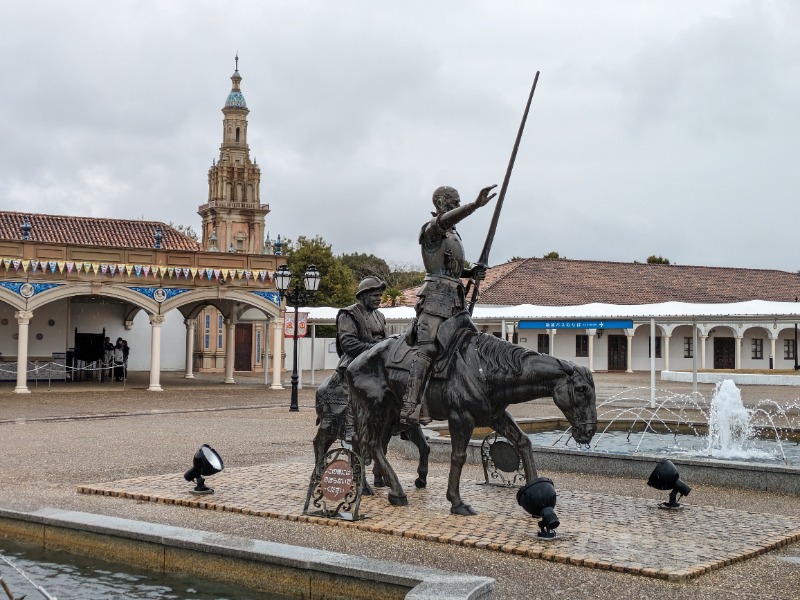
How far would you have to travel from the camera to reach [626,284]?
52.7m

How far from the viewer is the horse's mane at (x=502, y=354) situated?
27.3ft

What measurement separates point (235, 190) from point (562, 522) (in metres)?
48.8

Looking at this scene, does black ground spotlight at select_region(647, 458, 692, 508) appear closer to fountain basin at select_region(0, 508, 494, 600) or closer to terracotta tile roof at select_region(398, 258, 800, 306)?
fountain basin at select_region(0, 508, 494, 600)

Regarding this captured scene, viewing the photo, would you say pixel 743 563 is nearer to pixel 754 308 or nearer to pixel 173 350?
pixel 754 308

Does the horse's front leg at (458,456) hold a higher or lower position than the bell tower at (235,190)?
lower

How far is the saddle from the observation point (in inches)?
332

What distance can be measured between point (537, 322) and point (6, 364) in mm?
18045

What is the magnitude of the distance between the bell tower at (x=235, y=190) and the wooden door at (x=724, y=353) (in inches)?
1015

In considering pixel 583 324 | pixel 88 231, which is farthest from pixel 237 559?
pixel 88 231

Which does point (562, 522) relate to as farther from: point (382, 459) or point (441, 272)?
point (441, 272)

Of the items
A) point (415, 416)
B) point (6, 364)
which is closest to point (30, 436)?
point (415, 416)

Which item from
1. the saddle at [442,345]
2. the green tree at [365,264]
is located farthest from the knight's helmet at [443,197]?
the green tree at [365,264]

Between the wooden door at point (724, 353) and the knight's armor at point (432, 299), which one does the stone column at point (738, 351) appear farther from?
the knight's armor at point (432, 299)

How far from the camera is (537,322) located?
2758cm
